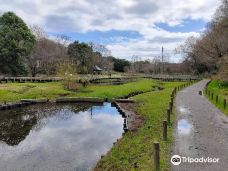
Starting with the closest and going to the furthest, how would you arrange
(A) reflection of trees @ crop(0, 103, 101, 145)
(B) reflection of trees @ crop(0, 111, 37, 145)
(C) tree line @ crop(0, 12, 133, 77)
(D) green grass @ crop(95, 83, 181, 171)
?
(D) green grass @ crop(95, 83, 181, 171) < (B) reflection of trees @ crop(0, 111, 37, 145) < (A) reflection of trees @ crop(0, 103, 101, 145) < (C) tree line @ crop(0, 12, 133, 77)

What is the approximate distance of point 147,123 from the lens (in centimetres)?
1905

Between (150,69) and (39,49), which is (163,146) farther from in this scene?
(150,69)

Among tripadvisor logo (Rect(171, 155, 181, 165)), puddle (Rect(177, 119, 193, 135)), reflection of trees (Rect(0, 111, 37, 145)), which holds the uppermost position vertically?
puddle (Rect(177, 119, 193, 135))

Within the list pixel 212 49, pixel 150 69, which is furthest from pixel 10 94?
pixel 150 69

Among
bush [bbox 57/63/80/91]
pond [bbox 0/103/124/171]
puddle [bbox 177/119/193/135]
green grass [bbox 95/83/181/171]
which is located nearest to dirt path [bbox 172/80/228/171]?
puddle [bbox 177/119/193/135]

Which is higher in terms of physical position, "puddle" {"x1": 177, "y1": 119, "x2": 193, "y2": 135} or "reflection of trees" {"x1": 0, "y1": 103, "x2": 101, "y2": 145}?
"puddle" {"x1": 177, "y1": 119, "x2": 193, "y2": 135}

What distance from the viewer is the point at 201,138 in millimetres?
14039

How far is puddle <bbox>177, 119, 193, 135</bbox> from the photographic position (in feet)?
50.4

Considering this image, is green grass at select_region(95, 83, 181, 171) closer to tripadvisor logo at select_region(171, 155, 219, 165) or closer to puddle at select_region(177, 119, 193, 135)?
tripadvisor logo at select_region(171, 155, 219, 165)

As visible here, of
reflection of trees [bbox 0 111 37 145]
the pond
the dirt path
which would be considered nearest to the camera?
the dirt path

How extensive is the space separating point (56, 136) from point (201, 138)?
9653 mm

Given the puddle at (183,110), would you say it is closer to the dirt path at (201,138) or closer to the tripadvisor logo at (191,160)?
the dirt path at (201,138)

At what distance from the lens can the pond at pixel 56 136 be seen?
13836 millimetres

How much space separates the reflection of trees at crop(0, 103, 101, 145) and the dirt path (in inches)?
407
